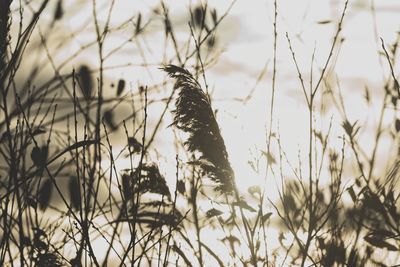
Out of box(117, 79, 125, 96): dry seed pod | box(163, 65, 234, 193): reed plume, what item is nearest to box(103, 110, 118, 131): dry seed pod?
box(117, 79, 125, 96): dry seed pod

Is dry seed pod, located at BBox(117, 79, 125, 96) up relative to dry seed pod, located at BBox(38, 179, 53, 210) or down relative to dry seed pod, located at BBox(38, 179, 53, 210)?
up

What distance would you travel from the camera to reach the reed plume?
3242mm

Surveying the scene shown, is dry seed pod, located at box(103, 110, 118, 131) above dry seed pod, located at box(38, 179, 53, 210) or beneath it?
above

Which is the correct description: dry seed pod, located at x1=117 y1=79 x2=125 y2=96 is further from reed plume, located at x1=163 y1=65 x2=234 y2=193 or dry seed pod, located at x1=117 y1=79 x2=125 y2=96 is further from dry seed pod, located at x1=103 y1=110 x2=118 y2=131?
reed plume, located at x1=163 y1=65 x2=234 y2=193

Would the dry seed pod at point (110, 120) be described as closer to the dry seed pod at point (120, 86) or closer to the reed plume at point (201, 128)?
the dry seed pod at point (120, 86)

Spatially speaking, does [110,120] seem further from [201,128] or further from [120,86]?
[201,128]

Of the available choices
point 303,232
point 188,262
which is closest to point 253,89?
point 303,232

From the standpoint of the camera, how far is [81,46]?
237 inches

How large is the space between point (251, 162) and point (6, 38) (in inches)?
78.8

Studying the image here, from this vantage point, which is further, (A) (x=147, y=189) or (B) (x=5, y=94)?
(A) (x=147, y=189)

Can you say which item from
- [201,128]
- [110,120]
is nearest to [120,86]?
[110,120]

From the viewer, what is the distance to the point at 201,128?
325cm

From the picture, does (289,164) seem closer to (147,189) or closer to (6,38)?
(147,189)

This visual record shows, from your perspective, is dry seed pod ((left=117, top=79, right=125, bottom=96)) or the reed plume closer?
the reed plume
